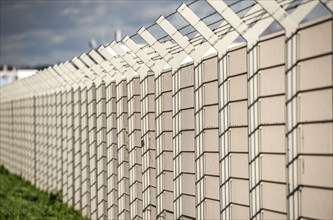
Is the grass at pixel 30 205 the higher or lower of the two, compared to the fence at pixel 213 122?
lower

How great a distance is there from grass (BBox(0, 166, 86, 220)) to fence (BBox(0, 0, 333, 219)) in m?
0.69

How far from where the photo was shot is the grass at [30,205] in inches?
486

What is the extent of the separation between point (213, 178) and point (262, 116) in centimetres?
143

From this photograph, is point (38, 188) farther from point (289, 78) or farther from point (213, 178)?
point (289, 78)

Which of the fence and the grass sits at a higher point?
the fence

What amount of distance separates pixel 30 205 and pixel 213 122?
25.7ft

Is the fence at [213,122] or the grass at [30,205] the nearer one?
the fence at [213,122]

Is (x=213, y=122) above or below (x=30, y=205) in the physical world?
above

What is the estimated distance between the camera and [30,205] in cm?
1380

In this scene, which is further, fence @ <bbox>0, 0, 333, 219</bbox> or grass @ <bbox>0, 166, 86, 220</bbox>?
grass @ <bbox>0, 166, 86, 220</bbox>

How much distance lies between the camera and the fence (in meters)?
5.25

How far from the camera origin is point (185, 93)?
7922mm

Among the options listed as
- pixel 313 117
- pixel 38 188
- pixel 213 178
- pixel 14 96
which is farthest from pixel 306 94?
A: pixel 14 96

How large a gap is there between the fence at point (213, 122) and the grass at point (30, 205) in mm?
687
